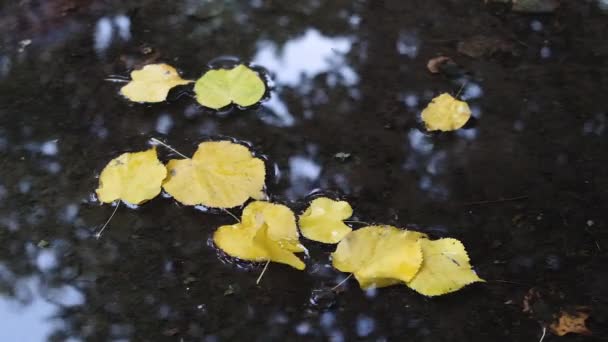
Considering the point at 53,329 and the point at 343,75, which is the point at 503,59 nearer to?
the point at 343,75

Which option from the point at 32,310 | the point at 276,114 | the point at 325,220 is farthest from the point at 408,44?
the point at 32,310

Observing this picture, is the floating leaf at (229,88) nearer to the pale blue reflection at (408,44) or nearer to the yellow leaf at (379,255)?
the pale blue reflection at (408,44)

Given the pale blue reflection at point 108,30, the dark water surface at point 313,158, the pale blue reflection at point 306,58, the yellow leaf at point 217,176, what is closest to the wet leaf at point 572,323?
the dark water surface at point 313,158

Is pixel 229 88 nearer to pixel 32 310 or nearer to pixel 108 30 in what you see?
pixel 108 30

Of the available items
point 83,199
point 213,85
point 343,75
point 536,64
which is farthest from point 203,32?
point 536,64

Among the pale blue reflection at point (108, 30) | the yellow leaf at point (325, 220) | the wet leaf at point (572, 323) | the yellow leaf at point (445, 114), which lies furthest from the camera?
the pale blue reflection at point (108, 30)

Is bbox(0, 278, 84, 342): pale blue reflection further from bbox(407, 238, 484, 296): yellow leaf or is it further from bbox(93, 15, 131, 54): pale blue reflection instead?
bbox(93, 15, 131, 54): pale blue reflection
